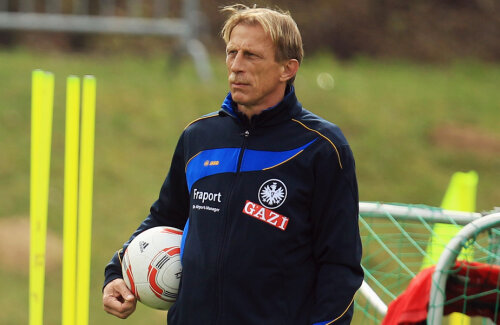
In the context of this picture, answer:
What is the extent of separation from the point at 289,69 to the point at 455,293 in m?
1.20

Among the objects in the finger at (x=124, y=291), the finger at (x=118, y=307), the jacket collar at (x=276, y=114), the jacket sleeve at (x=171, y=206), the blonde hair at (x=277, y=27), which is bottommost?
the finger at (x=118, y=307)

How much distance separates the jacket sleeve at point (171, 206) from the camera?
3.53 m

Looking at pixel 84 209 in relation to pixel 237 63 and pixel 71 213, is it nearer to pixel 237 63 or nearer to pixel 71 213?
pixel 71 213

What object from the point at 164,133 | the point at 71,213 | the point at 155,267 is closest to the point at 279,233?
the point at 155,267

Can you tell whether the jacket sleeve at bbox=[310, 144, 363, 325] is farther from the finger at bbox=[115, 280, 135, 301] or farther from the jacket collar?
the finger at bbox=[115, 280, 135, 301]

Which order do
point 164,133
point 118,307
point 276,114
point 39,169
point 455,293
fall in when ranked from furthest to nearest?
point 164,133, point 455,293, point 39,169, point 118,307, point 276,114

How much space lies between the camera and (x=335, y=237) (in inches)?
123

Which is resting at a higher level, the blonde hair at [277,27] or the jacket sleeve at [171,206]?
the blonde hair at [277,27]

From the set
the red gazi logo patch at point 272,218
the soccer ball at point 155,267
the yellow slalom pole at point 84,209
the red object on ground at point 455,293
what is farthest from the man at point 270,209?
the red object on ground at point 455,293

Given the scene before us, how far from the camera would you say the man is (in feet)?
10.3

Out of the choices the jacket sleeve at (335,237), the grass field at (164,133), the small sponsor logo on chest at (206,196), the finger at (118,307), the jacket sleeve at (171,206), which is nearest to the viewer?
the jacket sleeve at (335,237)

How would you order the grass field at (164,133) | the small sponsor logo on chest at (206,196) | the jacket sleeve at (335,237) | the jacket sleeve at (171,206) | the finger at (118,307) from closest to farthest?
the jacket sleeve at (335,237) < the small sponsor logo on chest at (206,196) < the finger at (118,307) < the jacket sleeve at (171,206) < the grass field at (164,133)

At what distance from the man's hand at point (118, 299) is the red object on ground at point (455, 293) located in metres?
1.07

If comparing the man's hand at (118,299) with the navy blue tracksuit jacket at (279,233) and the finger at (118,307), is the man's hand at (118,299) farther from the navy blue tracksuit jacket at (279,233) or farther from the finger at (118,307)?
the navy blue tracksuit jacket at (279,233)
